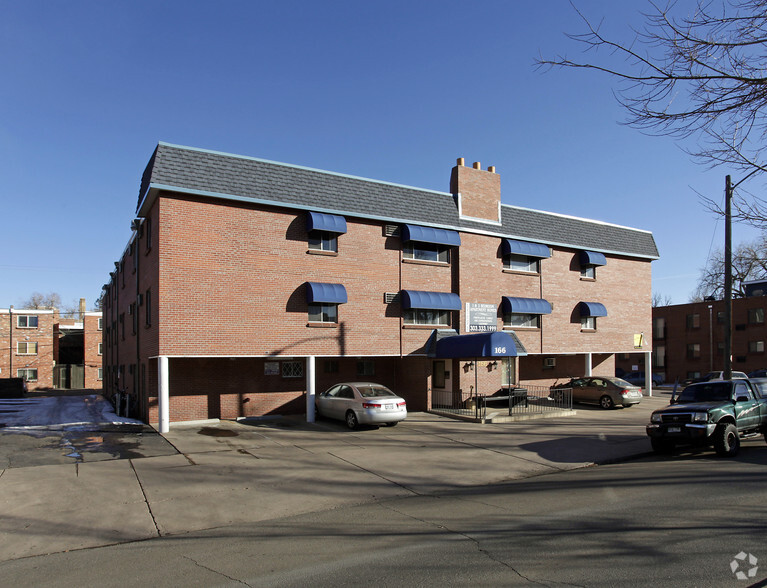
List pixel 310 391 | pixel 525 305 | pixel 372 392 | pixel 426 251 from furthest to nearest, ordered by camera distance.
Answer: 1. pixel 525 305
2. pixel 426 251
3. pixel 310 391
4. pixel 372 392

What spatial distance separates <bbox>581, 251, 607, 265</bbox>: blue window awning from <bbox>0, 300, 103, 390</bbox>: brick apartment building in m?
45.0

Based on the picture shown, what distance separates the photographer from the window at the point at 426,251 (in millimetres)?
22797

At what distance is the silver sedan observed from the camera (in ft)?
57.7

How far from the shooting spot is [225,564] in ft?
21.8

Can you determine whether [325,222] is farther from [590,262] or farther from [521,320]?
[590,262]

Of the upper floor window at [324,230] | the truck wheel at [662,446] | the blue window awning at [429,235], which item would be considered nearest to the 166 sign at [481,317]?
the blue window awning at [429,235]

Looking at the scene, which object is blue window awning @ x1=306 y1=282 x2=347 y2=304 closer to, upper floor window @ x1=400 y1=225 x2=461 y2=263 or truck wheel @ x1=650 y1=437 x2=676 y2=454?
upper floor window @ x1=400 y1=225 x2=461 y2=263

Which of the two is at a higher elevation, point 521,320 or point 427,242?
point 427,242

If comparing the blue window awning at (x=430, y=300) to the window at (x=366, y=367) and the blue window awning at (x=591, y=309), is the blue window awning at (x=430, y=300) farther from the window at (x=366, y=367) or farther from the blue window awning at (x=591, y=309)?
the blue window awning at (x=591, y=309)

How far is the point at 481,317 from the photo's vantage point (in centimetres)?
2445

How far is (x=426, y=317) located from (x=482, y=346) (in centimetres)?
378

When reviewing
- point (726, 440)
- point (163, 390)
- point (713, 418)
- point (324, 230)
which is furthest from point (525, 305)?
point (163, 390)

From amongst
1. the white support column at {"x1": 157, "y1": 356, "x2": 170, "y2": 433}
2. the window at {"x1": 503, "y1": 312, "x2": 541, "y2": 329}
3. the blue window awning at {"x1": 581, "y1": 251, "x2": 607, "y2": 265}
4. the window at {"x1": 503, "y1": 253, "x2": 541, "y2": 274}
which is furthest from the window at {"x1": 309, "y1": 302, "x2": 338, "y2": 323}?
the blue window awning at {"x1": 581, "y1": 251, "x2": 607, "y2": 265}

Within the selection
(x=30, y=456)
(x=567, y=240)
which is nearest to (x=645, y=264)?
(x=567, y=240)
